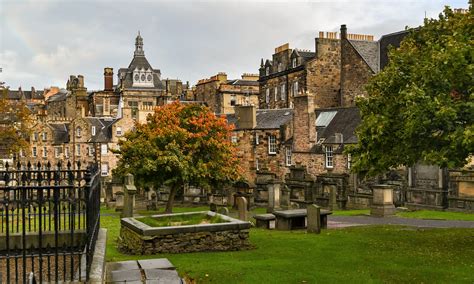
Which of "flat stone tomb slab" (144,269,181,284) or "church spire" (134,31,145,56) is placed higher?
"church spire" (134,31,145,56)

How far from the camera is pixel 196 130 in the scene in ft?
101

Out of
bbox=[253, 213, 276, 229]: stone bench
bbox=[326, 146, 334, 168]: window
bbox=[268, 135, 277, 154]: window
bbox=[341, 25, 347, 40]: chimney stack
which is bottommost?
bbox=[253, 213, 276, 229]: stone bench

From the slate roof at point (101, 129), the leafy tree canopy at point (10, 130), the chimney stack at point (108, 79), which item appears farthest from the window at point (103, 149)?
the chimney stack at point (108, 79)

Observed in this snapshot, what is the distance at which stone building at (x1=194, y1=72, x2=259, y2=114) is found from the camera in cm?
8238

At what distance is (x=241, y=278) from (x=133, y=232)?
5.39m

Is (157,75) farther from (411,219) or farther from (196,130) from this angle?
(411,219)

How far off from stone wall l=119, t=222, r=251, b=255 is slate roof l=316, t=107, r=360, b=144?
1088 inches

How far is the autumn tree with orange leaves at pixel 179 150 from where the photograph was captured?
29312 millimetres

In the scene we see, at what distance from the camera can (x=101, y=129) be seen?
71188 mm

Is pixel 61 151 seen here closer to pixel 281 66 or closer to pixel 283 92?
pixel 283 92

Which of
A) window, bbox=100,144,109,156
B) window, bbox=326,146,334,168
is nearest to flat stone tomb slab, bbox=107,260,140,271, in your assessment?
window, bbox=326,146,334,168

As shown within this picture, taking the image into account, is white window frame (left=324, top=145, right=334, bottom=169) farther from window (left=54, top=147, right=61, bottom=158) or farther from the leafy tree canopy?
window (left=54, top=147, right=61, bottom=158)

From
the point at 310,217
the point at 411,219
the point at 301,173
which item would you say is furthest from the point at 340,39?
the point at 310,217

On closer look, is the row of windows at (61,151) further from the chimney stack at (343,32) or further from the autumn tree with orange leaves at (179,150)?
the autumn tree with orange leaves at (179,150)
